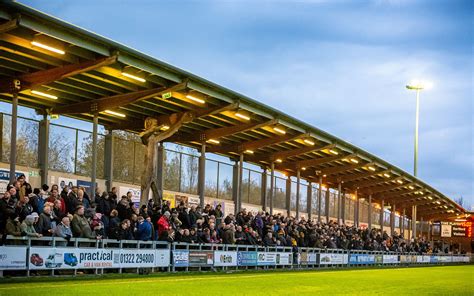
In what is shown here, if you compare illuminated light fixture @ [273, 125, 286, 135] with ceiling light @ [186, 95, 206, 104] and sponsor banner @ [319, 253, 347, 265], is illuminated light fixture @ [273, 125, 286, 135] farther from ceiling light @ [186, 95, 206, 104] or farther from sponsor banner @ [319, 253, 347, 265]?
ceiling light @ [186, 95, 206, 104]

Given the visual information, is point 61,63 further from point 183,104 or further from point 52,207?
point 183,104

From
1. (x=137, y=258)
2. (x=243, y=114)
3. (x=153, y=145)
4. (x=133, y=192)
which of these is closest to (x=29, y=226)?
(x=137, y=258)

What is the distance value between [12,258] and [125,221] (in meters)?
5.16

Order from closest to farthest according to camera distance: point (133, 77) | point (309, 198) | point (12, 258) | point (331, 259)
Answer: point (12, 258), point (133, 77), point (331, 259), point (309, 198)

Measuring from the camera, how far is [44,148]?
30375 mm

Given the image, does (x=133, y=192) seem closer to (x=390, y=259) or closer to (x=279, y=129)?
(x=279, y=129)

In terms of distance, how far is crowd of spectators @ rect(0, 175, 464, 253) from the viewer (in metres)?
18.4

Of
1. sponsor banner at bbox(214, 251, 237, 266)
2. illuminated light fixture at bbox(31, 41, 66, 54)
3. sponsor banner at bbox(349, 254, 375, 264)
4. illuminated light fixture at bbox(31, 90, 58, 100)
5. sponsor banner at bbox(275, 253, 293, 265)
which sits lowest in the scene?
sponsor banner at bbox(349, 254, 375, 264)

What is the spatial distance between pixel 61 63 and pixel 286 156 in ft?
67.8

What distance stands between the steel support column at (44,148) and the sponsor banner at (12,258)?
1295 cm

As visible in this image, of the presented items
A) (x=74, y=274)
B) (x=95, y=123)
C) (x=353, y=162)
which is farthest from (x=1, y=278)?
(x=353, y=162)

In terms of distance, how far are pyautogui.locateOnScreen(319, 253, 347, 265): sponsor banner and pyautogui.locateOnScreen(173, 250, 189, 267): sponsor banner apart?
14.1 metres

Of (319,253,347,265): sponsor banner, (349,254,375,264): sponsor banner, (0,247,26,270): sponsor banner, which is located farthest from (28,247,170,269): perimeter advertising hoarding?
(349,254,375,264): sponsor banner

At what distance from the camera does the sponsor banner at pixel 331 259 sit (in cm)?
3804
